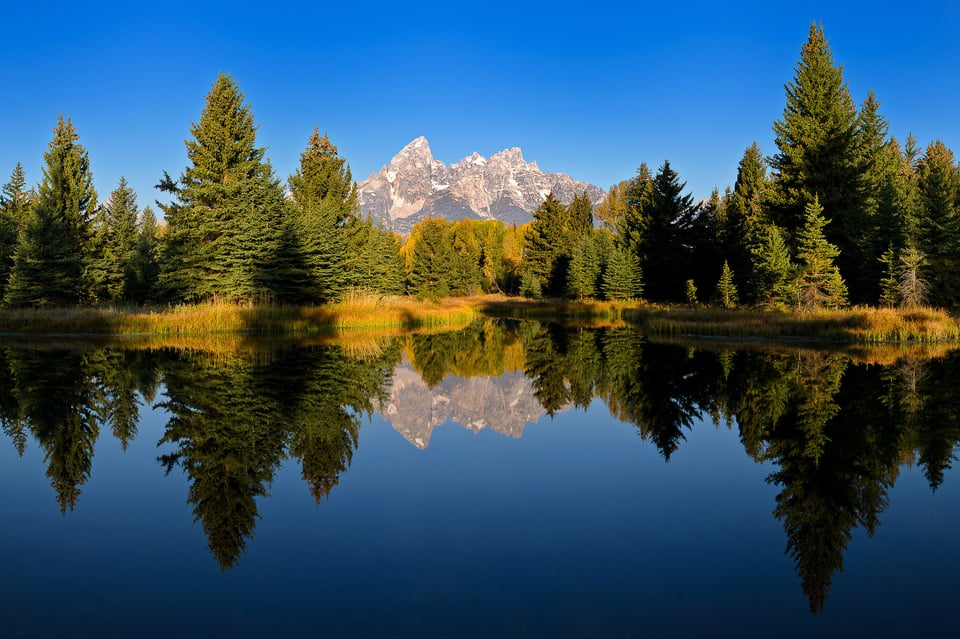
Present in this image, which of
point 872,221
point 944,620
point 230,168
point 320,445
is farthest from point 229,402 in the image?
point 872,221

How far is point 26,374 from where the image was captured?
14.3 m

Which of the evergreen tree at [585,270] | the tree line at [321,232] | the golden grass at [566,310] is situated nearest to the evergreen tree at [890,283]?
the tree line at [321,232]

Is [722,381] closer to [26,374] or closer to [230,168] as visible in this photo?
[26,374]

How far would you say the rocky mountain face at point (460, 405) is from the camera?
10117mm

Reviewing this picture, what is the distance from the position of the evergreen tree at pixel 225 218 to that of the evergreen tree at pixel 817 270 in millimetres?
26643

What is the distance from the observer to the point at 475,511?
596cm

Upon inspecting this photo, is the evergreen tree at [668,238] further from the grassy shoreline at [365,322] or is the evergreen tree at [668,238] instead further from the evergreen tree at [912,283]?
the evergreen tree at [912,283]

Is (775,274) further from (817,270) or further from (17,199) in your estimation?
(17,199)

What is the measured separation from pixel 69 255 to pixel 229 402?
29899 millimetres

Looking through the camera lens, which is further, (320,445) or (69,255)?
(69,255)

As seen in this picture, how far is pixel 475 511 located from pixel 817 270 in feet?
94.7

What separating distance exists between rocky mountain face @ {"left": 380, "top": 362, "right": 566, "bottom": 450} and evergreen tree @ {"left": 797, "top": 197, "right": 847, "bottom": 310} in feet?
66.5

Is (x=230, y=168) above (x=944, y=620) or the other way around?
above


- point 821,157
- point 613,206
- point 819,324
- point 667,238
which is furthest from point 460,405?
point 613,206
